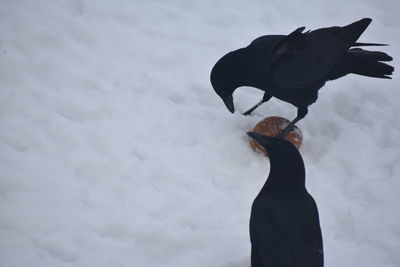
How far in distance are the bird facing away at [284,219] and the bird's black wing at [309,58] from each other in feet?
2.44

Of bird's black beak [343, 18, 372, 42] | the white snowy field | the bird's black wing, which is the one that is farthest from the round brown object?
bird's black beak [343, 18, 372, 42]

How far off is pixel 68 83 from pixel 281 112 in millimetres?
2195

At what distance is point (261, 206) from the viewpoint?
2.77 m

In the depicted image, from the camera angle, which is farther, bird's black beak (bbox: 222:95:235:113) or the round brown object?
bird's black beak (bbox: 222:95:235:113)

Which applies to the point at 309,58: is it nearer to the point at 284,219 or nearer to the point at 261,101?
the point at 261,101

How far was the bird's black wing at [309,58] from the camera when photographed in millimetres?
3365

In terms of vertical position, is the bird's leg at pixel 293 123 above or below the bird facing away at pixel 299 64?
below

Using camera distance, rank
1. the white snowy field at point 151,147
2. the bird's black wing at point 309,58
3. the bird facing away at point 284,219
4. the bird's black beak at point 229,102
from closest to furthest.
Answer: the bird facing away at point 284,219 → the white snowy field at point 151,147 → the bird's black wing at point 309,58 → the bird's black beak at point 229,102

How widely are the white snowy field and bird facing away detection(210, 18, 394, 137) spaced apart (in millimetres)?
476

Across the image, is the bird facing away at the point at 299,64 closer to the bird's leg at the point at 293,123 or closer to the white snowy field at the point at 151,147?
the bird's leg at the point at 293,123

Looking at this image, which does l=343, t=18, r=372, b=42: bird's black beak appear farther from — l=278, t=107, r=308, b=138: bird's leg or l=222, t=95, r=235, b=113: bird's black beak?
l=222, t=95, r=235, b=113: bird's black beak

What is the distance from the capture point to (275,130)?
11.9 ft

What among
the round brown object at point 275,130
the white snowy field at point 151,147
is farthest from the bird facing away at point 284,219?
the round brown object at point 275,130

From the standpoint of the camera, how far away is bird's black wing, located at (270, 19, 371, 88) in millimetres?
3365
